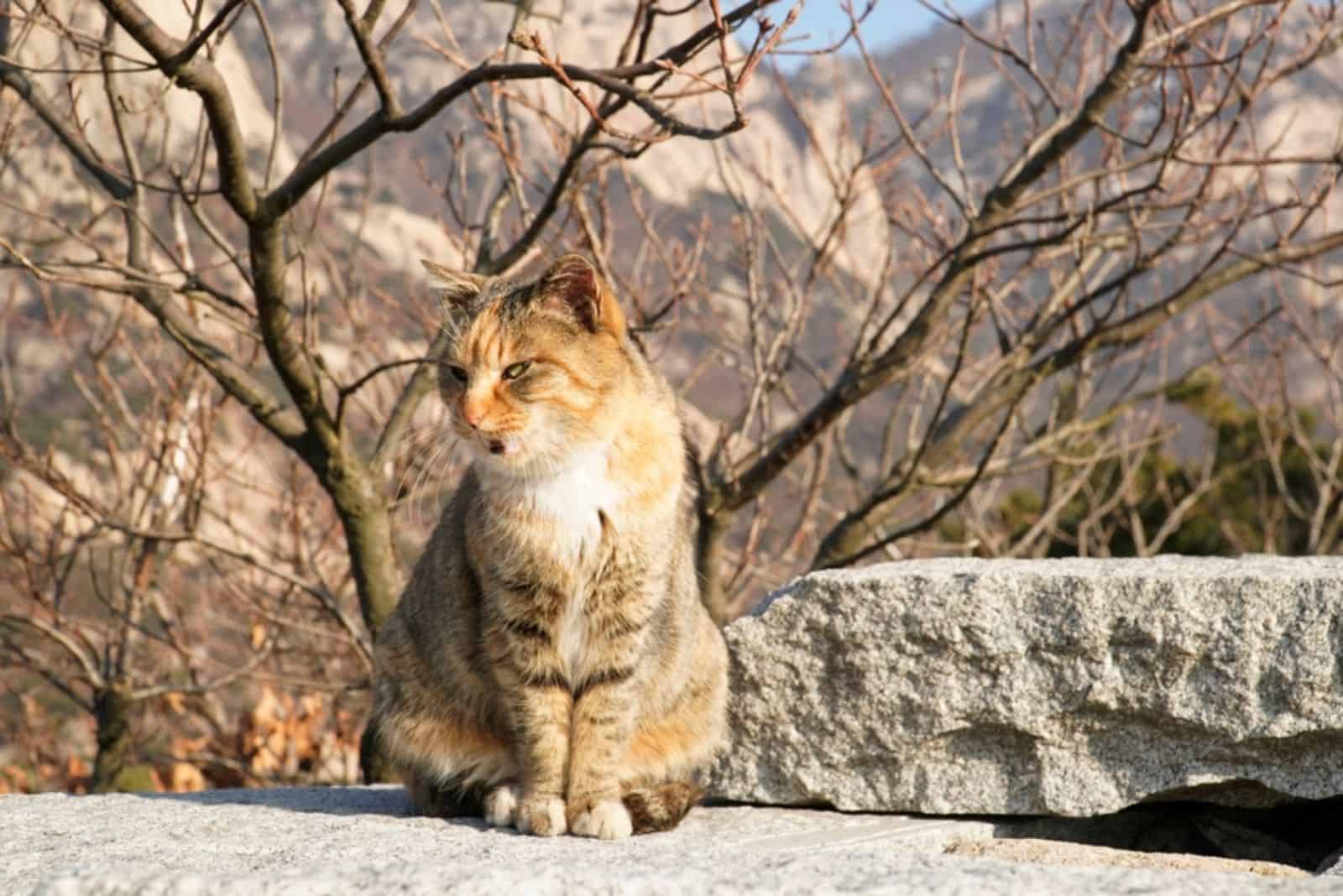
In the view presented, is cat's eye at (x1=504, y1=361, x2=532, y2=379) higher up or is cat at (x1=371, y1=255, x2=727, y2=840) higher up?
cat's eye at (x1=504, y1=361, x2=532, y2=379)

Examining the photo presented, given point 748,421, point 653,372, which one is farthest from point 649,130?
point 748,421

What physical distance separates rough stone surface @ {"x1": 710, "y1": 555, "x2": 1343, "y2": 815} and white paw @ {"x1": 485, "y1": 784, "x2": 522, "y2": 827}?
710mm

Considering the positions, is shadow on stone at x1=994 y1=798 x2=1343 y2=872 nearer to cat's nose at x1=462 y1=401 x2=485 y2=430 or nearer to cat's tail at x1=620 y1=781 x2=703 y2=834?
cat's tail at x1=620 y1=781 x2=703 y2=834

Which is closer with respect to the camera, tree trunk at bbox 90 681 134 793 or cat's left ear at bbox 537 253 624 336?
cat's left ear at bbox 537 253 624 336

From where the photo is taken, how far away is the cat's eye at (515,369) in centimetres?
323

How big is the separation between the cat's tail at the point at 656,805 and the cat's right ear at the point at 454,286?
1294 mm

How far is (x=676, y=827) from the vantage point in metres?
3.51

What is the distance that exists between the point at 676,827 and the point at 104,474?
13615mm

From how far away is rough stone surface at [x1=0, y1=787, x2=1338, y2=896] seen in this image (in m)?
2.27

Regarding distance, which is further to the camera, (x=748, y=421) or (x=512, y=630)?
(x=748, y=421)

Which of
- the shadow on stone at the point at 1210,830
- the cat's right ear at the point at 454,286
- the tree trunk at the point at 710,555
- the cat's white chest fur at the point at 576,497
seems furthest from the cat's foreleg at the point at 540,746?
the tree trunk at the point at 710,555

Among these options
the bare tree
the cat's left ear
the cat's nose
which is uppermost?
the bare tree

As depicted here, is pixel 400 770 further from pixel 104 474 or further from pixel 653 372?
pixel 104 474

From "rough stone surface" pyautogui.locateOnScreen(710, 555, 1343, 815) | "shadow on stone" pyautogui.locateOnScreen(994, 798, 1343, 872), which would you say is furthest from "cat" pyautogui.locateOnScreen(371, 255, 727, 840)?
"shadow on stone" pyautogui.locateOnScreen(994, 798, 1343, 872)
